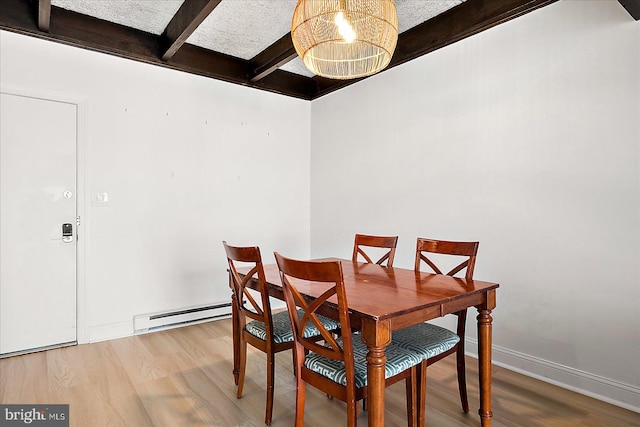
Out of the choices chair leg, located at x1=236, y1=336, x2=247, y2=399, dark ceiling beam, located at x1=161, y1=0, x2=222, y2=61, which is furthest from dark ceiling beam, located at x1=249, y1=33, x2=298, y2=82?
chair leg, located at x1=236, y1=336, x2=247, y2=399

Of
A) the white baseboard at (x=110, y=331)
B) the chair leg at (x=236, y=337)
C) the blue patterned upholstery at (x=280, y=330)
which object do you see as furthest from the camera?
the white baseboard at (x=110, y=331)

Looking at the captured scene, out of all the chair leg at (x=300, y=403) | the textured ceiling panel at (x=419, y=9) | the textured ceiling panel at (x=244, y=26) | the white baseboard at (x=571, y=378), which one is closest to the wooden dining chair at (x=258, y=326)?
the chair leg at (x=300, y=403)

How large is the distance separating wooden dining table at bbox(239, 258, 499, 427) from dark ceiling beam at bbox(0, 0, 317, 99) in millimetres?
2342

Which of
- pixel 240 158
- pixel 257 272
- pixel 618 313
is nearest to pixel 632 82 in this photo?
pixel 618 313

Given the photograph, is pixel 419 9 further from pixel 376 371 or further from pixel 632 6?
pixel 376 371

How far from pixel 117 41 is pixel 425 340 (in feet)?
10.8

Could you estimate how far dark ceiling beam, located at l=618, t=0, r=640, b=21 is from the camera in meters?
1.86


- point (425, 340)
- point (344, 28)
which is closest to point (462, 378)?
point (425, 340)

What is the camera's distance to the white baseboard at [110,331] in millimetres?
3053

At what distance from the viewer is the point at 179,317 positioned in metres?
3.44

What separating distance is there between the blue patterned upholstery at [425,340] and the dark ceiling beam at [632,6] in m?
1.89

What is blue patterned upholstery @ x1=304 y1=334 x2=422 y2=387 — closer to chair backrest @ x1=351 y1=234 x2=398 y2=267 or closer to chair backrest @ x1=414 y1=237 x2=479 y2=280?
chair backrest @ x1=414 y1=237 x2=479 y2=280

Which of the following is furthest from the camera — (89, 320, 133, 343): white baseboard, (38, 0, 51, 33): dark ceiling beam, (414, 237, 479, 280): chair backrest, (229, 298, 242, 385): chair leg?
(89, 320, 133, 343): white baseboard

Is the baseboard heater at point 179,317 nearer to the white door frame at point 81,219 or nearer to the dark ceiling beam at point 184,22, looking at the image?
the white door frame at point 81,219
